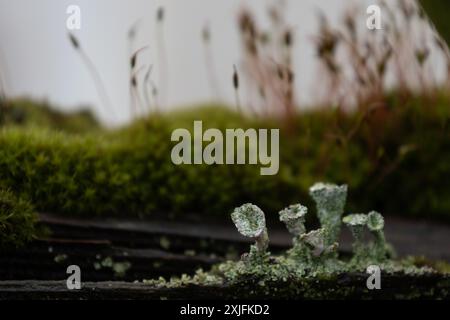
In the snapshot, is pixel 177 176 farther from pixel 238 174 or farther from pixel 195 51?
pixel 195 51

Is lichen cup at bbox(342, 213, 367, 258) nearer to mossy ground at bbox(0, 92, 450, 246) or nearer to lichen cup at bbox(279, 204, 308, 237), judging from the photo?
lichen cup at bbox(279, 204, 308, 237)

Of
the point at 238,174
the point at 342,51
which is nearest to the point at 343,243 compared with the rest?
the point at 238,174

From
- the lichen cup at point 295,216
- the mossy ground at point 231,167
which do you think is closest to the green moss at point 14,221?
the mossy ground at point 231,167

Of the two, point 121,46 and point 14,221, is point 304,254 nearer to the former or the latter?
point 14,221

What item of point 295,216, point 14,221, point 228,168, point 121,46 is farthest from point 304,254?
point 121,46

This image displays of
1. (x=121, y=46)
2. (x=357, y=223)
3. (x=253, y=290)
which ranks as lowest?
(x=253, y=290)

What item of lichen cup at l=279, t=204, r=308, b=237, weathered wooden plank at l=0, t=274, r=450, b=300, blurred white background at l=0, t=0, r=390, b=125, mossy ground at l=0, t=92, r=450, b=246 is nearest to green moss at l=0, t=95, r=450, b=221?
mossy ground at l=0, t=92, r=450, b=246
